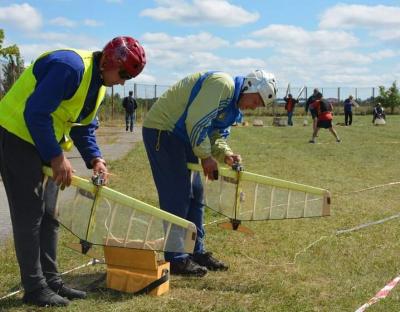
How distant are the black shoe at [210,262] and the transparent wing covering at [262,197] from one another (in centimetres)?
41

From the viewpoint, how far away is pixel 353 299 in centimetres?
411

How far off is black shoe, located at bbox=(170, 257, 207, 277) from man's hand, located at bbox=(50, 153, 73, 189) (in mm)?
1482

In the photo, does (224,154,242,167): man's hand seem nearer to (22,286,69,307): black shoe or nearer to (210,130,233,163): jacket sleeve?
(210,130,233,163): jacket sleeve

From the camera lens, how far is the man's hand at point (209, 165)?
4.43m

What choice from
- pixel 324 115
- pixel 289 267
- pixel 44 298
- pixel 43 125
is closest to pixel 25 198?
pixel 43 125

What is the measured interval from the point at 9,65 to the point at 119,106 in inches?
604

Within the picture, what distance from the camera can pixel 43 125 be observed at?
3430 millimetres

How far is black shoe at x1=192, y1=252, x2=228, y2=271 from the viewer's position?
16.3ft

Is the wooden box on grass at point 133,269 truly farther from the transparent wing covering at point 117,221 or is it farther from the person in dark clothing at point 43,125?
the person in dark clothing at point 43,125

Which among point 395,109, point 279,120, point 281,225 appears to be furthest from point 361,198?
point 395,109

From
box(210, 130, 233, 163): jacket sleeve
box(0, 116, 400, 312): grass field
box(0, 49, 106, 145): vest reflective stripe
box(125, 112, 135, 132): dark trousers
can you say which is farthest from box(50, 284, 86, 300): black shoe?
box(125, 112, 135, 132): dark trousers

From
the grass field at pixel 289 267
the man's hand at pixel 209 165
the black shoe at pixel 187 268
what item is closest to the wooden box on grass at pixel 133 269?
the grass field at pixel 289 267

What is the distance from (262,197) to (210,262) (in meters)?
0.74

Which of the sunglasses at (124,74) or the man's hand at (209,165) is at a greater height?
the sunglasses at (124,74)
